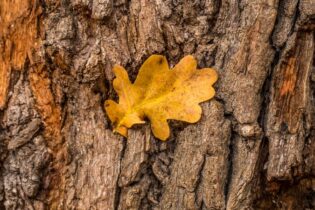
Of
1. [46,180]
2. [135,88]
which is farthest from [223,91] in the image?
[46,180]

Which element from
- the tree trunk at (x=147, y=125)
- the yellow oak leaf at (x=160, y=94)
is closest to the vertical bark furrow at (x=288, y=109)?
the tree trunk at (x=147, y=125)

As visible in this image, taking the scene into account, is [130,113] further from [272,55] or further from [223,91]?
[272,55]

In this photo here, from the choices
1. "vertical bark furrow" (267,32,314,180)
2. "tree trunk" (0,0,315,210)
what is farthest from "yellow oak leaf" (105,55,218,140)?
"vertical bark furrow" (267,32,314,180)

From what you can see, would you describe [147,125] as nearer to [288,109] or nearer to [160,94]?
[160,94]

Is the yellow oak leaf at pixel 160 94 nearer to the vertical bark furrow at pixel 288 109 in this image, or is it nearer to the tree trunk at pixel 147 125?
the tree trunk at pixel 147 125

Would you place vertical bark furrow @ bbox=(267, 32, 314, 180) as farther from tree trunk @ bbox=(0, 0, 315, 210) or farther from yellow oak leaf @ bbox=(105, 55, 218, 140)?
yellow oak leaf @ bbox=(105, 55, 218, 140)
